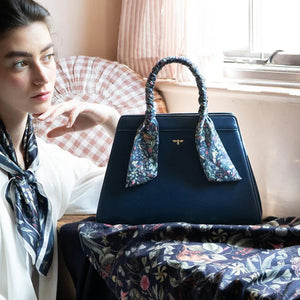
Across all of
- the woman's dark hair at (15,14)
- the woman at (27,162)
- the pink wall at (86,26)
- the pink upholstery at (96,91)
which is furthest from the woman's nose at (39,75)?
the pink wall at (86,26)

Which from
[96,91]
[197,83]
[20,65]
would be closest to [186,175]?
[197,83]

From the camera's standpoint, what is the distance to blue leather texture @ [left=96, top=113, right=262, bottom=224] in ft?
5.74

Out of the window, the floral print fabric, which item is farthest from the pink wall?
the floral print fabric

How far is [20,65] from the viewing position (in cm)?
171

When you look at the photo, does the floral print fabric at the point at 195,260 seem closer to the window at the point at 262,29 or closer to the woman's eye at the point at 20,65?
the woman's eye at the point at 20,65

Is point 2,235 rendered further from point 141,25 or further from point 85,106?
point 141,25

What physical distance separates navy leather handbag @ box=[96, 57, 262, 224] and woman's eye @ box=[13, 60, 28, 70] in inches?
13.4

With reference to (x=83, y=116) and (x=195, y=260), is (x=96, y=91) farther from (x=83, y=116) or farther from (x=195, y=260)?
(x=195, y=260)

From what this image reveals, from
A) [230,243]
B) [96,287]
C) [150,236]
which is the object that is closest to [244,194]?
[230,243]

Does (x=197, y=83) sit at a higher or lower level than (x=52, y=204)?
higher

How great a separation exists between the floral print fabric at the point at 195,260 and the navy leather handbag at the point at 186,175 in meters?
0.09

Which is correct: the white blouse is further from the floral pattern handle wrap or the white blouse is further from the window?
the window

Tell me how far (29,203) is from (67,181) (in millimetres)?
224

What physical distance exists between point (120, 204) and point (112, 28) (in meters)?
1.16
